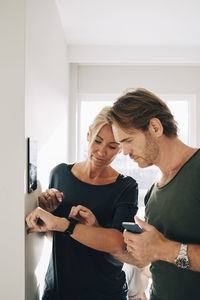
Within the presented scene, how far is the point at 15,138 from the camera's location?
1.27 m

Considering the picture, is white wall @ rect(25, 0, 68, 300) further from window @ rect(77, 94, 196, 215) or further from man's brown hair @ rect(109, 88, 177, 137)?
window @ rect(77, 94, 196, 215)

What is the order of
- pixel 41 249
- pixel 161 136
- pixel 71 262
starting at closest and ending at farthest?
pixel 161 136 < pixel 71 262 < pixel 41 249

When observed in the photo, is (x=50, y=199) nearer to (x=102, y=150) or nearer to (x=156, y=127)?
(x=102, y=150)

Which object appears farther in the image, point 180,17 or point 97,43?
point 97,43

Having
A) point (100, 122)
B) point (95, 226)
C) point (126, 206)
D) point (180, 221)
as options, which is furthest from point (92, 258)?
point (100, 122)

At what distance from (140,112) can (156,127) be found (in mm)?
96

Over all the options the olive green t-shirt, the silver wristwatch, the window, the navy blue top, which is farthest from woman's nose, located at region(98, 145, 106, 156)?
the window

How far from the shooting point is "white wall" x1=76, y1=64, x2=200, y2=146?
3.88 metres

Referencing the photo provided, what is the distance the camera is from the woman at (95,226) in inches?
55.6

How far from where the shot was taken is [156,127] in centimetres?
125

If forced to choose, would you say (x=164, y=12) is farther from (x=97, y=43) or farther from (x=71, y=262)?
(x=71, y=262)

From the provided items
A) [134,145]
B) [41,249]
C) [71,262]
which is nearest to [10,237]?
[71,262]

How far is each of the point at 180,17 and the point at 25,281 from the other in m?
2.62

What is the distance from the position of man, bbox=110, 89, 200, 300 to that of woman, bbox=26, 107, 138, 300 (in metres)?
0.15
